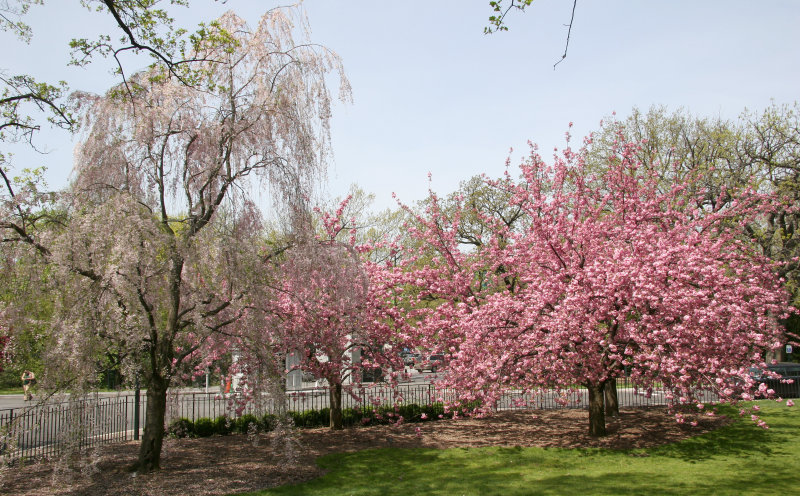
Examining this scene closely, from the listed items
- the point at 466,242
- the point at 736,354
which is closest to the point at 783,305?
the point at 736,354

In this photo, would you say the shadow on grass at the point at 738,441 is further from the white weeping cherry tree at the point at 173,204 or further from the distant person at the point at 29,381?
the distant person at the point at 29,381

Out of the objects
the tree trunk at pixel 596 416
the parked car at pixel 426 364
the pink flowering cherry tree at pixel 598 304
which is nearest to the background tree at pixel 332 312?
the parked car at pixel 426 364

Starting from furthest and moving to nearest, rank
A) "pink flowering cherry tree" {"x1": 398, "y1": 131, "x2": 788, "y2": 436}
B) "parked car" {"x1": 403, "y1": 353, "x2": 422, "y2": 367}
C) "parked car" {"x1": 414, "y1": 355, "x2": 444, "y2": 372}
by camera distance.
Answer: "parked car" {"x1": 403, "y1": 353, "x2": 422, "y2": 367} → "parked car" {"x1": 414, "y1": 355, "x2": 444, "y2": 372} → "pink flowering cherry tree" {"x1": 398, "y1": 131, "x2": 788, "y2": 436}

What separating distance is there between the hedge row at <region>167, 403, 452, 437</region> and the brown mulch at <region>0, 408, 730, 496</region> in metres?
0.45

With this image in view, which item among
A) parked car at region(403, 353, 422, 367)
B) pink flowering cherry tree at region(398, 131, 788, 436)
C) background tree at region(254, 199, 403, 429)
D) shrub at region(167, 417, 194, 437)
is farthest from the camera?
parked car at region(403, 353, 422, 367)

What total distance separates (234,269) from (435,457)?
20.2ft

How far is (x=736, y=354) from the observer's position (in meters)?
11.2

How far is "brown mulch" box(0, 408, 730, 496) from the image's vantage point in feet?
30.4

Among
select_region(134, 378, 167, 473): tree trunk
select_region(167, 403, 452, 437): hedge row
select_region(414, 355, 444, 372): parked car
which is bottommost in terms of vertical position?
select_region(167, 403, 452, 437): hedge row

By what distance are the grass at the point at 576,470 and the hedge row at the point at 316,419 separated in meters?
2.94

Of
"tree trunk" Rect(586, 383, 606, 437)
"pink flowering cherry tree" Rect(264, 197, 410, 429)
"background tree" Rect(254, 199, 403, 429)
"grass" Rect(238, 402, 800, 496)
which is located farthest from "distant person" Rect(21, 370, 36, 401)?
"tree trunk" Rect(586, 383, 606, 437)

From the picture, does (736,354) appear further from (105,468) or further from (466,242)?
(466,242)

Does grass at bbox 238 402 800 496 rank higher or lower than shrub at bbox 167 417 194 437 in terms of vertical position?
lower

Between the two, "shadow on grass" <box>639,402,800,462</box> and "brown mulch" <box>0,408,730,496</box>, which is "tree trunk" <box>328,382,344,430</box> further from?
"shadow on grass" <box>639,402,800,462</box>
